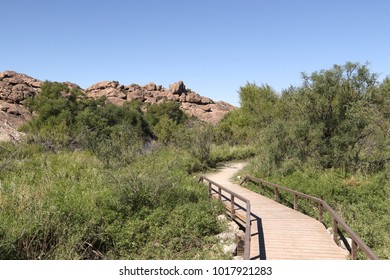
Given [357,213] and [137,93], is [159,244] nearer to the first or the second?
[357,213]

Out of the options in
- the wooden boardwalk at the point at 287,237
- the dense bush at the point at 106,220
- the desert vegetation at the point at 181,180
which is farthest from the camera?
the desert vegetation at the point at 181,180

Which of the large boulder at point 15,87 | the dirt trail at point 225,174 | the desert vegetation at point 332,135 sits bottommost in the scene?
the dirt trail at point 225,174

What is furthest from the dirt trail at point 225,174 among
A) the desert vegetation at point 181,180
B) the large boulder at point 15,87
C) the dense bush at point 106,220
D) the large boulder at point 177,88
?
the large boulder at point 177,88

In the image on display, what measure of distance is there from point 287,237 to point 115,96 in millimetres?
86368

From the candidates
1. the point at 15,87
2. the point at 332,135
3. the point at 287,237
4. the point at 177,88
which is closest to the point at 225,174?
the point at 332,135

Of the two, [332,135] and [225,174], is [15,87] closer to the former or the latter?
[225,174]

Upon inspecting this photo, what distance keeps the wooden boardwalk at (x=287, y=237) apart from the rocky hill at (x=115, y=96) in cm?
4740

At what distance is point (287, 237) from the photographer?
8.68 m

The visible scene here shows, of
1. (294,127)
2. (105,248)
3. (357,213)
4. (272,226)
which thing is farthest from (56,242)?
(294,127)

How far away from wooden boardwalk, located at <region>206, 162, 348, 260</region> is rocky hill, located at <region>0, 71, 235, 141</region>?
155 feet

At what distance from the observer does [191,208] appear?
10.6 metres

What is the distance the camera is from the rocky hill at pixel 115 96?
5669 cm

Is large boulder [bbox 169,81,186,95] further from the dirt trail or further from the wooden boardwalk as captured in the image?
the wooden boardwalk

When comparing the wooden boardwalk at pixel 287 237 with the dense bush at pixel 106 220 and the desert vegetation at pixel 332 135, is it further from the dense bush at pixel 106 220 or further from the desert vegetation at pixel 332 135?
the desert vegetation at pixel 332 135
